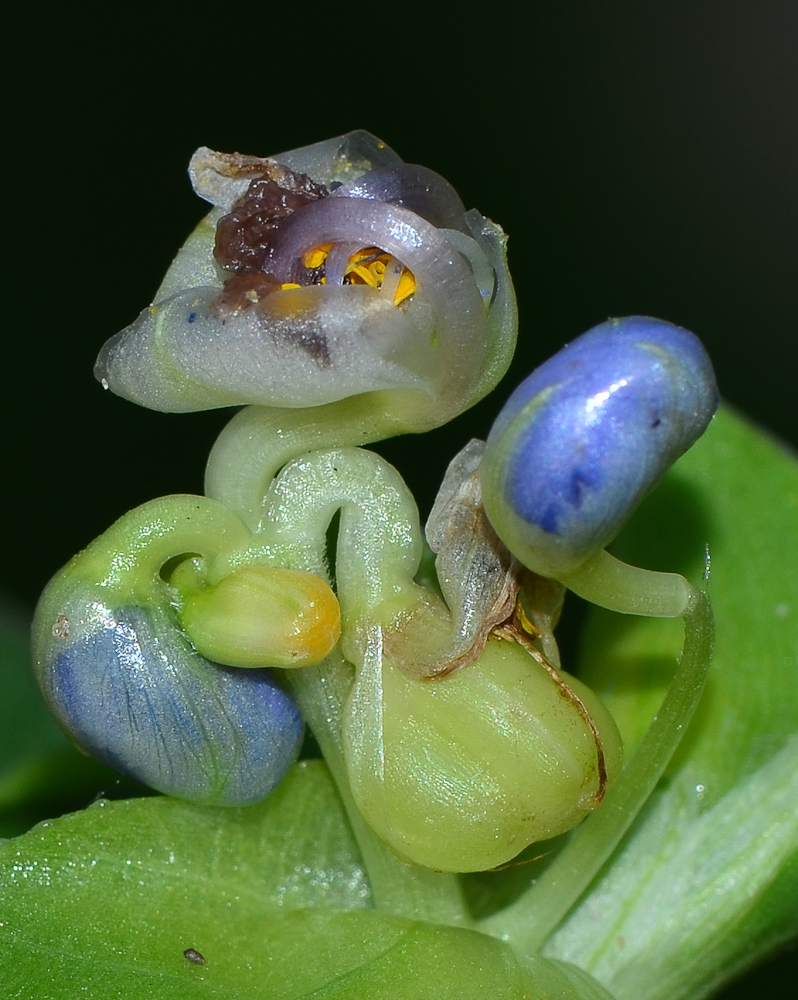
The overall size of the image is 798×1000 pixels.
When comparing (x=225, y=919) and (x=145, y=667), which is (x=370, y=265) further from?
(x=225, y=919)

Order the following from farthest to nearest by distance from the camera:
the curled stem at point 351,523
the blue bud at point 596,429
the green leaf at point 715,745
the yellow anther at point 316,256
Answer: the green leaf at point 715,745 → the curled stem at point 351,523 → the yellow anther at point 316,256 → the blue bud at point 596,429

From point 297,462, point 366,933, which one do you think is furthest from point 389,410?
point 366,933

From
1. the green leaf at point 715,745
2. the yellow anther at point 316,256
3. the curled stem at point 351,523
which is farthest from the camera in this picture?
the green leaf at point 715,745

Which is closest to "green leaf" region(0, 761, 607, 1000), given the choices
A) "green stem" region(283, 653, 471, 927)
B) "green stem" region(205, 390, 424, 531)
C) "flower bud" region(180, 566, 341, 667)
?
"green stem" region(283, 653, 471, 927)

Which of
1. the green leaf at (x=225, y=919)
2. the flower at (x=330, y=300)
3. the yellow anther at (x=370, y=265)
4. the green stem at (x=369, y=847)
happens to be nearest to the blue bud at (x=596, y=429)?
the flower at (x=330, y=300)

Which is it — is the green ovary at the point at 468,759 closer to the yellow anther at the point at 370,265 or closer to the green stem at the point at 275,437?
the green stem at the point at 275,437

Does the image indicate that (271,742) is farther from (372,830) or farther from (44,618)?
(44,618)

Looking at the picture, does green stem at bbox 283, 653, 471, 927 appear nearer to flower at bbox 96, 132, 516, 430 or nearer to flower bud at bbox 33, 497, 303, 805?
flower bud at bbox 33, 497, 303, 805
